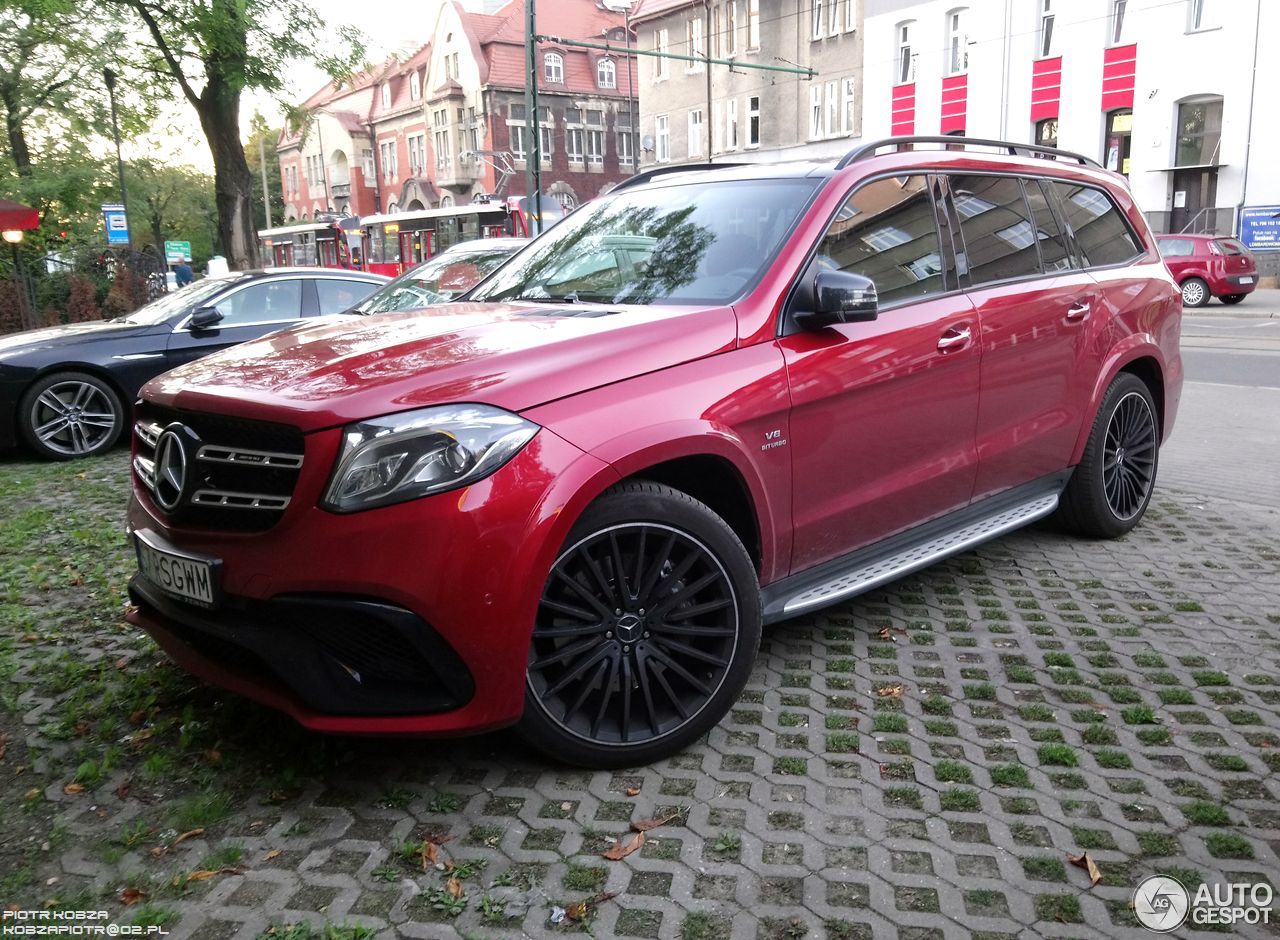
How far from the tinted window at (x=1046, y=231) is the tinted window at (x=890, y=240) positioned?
85 centimetres

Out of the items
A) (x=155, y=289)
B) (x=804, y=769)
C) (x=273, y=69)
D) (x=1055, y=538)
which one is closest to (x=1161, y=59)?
(x=273, y=69)

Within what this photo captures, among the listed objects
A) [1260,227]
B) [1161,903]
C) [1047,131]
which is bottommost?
[1161,903]

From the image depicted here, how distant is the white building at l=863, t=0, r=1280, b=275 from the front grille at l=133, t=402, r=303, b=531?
2925 cm

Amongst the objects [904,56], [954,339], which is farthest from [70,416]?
[904,56]

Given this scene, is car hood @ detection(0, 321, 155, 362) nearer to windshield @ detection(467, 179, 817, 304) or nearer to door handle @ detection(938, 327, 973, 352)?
windshield @ detection(467, 179, 817, 304)

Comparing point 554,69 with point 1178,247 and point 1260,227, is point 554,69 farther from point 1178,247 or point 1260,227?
point 1178,247

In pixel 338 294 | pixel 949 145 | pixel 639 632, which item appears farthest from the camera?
pixel 338 294

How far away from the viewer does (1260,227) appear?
28391 millimetres

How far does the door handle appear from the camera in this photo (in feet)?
13.4

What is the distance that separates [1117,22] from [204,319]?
101 feet

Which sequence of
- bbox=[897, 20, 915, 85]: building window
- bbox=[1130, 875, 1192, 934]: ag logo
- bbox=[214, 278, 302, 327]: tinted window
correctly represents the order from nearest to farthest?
→ bbox=[1130, 875, 1192, 934]: ag logo → bbox=[214, 278, 302, 327]: tinted window → bbox=[897, 20, 915, 85]: building window

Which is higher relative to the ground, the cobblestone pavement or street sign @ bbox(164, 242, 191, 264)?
street sign @ bbox(164, 242, 191, 264)

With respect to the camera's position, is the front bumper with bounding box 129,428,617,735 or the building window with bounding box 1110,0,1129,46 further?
the building window with bounding box 1110,0,1129,46

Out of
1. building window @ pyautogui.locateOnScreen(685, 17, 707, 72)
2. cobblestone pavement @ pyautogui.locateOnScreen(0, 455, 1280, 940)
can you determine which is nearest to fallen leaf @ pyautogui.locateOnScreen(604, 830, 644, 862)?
cobblestone pavement @ pyautogui.locateOnScreen(0, 455, 1280, 940)
